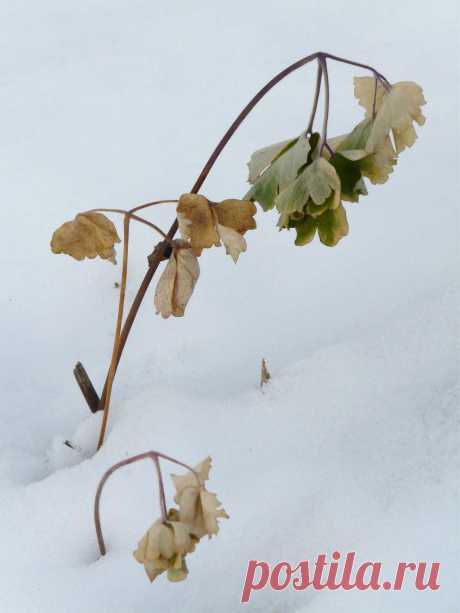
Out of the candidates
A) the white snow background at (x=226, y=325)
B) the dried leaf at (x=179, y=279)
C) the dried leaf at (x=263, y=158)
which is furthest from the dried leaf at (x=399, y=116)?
the white snow background at (x=226, y=325)

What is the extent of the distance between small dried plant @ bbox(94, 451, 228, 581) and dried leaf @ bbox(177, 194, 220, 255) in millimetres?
271

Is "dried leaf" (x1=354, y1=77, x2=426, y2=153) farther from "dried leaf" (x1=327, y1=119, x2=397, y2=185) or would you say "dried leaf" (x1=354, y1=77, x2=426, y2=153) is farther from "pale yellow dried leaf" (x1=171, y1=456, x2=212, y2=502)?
"pale yellow dried leaf" (x1=171, y1=456, x2=212, y2=502)

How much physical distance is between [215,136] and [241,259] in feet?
1.00

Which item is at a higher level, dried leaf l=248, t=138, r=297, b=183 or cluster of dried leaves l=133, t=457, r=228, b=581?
dried leaf l=248, t=138, r=297, b=183

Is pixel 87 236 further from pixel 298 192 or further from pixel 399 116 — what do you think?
pixel 399 116

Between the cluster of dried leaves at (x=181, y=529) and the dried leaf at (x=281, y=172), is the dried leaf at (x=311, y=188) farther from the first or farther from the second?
the cluster of dried leaves at (x=181, y=529)

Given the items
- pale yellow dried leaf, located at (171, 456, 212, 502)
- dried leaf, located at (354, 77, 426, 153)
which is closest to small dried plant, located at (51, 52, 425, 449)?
dried leaf, located at (354, 77, 426, 153)

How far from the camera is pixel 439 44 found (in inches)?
64.4

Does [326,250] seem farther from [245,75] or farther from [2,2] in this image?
[2,2]

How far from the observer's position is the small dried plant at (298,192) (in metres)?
0.85

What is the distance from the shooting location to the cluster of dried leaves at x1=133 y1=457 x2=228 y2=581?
709 mm

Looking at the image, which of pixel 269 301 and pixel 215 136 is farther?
pixel 215 136

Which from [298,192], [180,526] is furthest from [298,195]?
[180,526]

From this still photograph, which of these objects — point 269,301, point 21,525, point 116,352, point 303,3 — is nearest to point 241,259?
point 269,301
